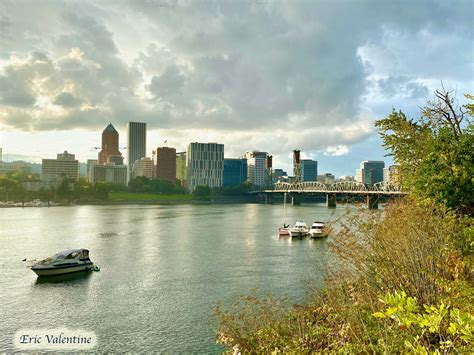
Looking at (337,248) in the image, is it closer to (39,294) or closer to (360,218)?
(360,218)

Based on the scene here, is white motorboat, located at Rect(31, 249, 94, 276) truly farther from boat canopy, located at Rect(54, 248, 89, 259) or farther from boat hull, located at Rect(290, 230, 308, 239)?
boat hull, located at Rect(290, 230, 308, 239)

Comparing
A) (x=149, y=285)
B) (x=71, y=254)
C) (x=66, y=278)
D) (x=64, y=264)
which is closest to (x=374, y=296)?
(x=149, y=285)

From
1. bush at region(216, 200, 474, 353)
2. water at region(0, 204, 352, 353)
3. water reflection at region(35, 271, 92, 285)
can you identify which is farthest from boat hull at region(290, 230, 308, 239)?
bush at region(216, 200, 474, 353)

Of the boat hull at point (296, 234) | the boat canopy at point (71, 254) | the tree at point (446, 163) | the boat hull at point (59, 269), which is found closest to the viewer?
the tree at point (446, 163)

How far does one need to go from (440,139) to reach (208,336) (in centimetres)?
1899

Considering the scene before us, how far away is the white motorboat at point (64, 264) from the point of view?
37.1 m

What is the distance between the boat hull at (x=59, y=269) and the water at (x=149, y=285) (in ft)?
3.14

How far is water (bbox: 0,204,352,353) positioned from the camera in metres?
23.5

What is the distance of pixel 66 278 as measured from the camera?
37.7 m

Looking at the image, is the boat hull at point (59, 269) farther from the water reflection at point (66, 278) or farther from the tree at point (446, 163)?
the tree at point (446, 163)

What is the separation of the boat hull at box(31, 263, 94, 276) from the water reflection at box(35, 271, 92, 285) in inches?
12.3

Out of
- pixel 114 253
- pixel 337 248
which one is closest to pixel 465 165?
pixel 337 248

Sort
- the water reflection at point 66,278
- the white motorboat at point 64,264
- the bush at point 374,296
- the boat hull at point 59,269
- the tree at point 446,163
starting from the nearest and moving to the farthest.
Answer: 1. the bush at point 374,296
2. the tree at point 446,163
3. the water reflection at point 66,278
4. the boat hull at point 59,269
5. the white motorboat at point 64,264

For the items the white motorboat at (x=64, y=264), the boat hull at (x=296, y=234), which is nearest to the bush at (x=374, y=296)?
the white motorboat at (x=64, y=264)
